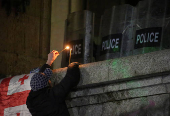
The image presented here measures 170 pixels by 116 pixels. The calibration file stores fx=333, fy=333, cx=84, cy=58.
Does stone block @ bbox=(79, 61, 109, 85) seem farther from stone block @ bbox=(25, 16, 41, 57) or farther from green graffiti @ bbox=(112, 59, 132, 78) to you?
stone block @ bbox=(25, 16, 41, 57)

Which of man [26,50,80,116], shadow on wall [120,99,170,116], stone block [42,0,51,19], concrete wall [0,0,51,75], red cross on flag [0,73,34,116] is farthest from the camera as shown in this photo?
stone block [42,0,51,19]

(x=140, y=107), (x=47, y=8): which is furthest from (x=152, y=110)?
(x=47, y=8)

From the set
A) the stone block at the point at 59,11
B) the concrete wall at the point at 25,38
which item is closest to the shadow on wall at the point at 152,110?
the concrete wall at the point at 25,38

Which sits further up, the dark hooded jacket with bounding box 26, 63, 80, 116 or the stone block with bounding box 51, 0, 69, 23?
the stone block with bounding box 51, 0, 69, 23

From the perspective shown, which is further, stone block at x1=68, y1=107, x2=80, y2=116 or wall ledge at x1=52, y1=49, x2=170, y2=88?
stone block at x1=68, y1=107, x2=80, y2=116

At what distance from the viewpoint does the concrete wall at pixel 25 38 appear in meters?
7.61

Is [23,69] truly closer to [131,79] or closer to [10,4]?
[10,4]

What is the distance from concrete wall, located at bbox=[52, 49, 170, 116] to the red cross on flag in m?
0.76

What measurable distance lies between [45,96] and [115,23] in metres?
2.04

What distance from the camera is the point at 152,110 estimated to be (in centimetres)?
457

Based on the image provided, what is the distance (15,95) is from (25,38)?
230 cm

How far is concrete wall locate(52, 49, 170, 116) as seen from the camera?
4508 mm

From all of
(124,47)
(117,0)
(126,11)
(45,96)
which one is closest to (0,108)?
(45,96)

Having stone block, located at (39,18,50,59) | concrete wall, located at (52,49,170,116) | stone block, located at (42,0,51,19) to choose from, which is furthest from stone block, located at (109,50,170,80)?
stone block, located at (42,0,51,19)
